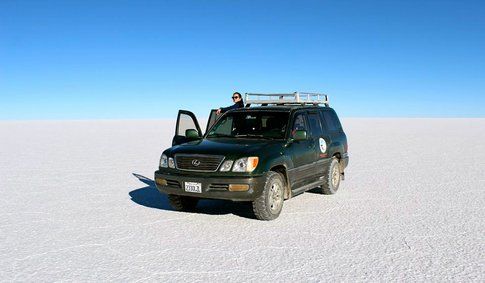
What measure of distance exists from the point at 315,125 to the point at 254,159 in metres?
2.35

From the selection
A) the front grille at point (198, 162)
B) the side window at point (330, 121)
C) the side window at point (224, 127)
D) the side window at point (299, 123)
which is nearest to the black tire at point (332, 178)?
the side window at point (330, 121)

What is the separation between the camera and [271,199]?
6926 millimetres

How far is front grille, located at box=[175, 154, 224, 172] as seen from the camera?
6.75 m

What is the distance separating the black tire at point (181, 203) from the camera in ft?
24.6

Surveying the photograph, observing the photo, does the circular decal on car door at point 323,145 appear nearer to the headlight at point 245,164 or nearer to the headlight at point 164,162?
the headlight at point 245,164

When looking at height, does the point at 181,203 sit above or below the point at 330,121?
below

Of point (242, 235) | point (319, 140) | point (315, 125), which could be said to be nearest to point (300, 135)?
point (319, 140)

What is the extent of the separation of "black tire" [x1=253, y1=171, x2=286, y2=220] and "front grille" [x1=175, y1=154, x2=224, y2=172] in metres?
0.74

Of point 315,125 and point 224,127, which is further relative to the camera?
point 315,125

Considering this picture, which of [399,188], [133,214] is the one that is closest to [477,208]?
[399,188]

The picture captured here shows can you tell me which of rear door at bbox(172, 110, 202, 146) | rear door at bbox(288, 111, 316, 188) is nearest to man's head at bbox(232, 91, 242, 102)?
rear door at bbox(172, 110, 202, 146)

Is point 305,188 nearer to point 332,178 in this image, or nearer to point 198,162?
point 332,178

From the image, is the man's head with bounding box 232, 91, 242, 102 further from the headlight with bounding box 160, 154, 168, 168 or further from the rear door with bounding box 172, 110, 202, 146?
the headlight with bounding box 160, 154, 168, 168

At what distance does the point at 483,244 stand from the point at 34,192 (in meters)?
7.89
